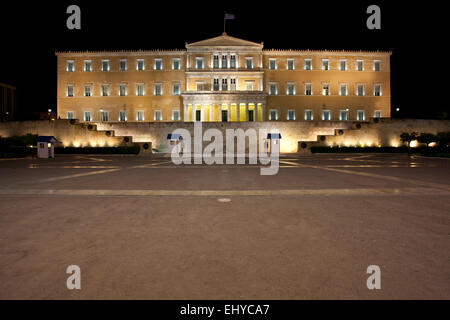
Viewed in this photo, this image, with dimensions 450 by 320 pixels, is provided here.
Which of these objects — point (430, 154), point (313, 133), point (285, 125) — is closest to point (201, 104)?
point (285, 125)

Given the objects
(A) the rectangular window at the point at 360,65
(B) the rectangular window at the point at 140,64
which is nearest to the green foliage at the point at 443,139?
(A) the rectangular window at the point at 360,65

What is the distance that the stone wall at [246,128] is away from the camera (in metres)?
42.6

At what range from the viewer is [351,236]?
5.57 metres

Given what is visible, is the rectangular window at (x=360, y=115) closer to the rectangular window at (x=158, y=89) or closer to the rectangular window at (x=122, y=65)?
the rectangular window at (x=158, y=89)

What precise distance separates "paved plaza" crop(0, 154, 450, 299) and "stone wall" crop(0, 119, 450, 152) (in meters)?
34.7

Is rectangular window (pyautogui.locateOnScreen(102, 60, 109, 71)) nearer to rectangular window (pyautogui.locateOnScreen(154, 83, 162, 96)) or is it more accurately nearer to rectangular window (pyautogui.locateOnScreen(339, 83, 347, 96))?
rectangular window (pyautogui.locateOnScreen(154, 83, 162, 96))

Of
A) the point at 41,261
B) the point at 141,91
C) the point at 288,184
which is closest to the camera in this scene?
the point at 41,261

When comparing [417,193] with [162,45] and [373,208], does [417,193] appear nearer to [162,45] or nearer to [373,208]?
[373,208]

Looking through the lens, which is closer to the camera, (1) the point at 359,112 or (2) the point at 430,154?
(2) the point at 430,154

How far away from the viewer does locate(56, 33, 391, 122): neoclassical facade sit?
2227 inches

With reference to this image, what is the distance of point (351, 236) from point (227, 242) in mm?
2515

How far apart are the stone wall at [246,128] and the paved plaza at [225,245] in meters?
34.7

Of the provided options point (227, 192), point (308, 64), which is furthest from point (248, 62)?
point (227, 192)

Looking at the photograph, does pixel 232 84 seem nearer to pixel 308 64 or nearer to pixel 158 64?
pixel 158 64
